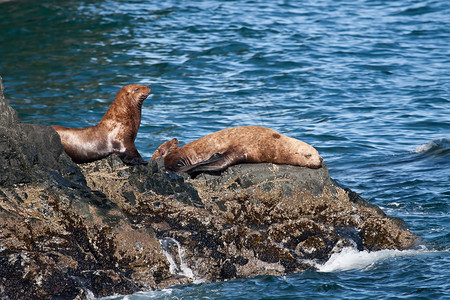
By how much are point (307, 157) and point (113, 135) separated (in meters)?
2.71

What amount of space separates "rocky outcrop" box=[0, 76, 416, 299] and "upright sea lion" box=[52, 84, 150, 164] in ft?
1.70

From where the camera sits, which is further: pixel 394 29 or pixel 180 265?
pixel 394 29

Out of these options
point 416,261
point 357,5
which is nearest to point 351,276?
point 416,261

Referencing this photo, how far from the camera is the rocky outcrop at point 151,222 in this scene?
590cm

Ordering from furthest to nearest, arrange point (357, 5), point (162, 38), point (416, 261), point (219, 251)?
point (357, 5) → point (162, 38) → point (416, 261) → point (219, 251)

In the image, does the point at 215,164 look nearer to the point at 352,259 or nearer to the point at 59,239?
the point at 352,259

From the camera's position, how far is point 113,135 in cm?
862

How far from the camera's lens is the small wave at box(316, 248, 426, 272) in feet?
23.1

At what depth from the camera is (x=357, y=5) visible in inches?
1072

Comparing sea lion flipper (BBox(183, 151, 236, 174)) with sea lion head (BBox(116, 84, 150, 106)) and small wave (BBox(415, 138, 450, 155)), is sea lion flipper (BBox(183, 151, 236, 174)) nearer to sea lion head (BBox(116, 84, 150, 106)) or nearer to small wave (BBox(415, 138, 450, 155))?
sea lion head (BBox(116, 84, 150, 106))

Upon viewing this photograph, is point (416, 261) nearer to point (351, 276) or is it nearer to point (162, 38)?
point (351, 276)

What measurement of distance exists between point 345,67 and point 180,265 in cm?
1321

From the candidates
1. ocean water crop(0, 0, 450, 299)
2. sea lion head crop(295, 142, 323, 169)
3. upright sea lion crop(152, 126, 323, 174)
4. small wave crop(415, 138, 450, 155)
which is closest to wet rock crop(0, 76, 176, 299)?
ocean water crop(0, 0, 450, 299)

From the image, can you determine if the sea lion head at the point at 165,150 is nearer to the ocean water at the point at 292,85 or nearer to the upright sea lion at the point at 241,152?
the upright sea lion at the point at 241,152
